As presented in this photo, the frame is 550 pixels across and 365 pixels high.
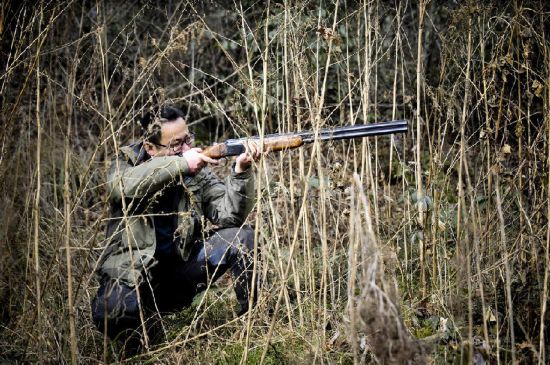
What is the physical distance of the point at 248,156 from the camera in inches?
91.4

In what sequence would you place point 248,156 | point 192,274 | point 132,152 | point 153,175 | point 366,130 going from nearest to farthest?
1. point 366,130
2. point 248,156
3. point 153,175
4. point 132,152
5. point 192,274

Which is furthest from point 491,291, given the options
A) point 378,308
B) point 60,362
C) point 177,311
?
point 60,362

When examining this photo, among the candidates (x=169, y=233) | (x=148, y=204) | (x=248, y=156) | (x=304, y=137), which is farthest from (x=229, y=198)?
(x=304, y=137)

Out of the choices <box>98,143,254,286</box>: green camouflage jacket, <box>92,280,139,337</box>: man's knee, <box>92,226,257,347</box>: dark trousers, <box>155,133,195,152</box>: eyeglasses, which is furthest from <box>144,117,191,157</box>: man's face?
<box>92,280,139,337</box>: man's knee

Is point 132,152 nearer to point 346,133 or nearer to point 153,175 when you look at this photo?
point 153,175

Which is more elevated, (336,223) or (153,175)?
(153,175)

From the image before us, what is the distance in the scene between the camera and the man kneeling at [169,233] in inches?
99.7

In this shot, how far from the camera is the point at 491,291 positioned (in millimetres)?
2363

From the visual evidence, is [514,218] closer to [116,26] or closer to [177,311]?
[177,311]

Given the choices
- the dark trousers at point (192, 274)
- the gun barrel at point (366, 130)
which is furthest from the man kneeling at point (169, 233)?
the gun barrel at point (366, 130)

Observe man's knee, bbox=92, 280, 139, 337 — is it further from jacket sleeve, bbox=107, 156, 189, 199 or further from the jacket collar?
the jacket collar

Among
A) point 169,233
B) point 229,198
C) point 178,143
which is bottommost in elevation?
point 169,233

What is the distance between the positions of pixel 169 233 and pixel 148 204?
0.35 meters

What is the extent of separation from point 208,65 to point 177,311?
3489 mm
